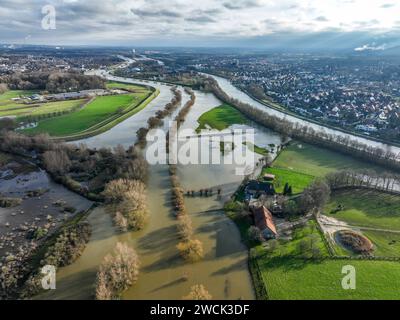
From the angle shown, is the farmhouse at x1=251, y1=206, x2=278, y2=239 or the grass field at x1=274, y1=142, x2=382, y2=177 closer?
the farmhouse at x1=251, y1=206, x2=278, y2=239

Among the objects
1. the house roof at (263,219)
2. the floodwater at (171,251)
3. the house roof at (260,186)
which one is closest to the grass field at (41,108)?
the floodwater at (171,251)

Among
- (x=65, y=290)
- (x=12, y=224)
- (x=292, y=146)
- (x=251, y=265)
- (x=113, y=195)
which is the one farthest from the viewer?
(x=292, y=146)

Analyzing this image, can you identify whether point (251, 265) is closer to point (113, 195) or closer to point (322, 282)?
point (322, 282)

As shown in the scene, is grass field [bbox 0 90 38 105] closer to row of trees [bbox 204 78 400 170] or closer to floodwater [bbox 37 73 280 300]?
row of trees [bbox 204 78 400 170]

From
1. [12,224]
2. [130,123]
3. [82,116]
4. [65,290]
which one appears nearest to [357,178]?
[65,290]

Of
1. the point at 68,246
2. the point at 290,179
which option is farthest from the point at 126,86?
the point at 68,246
